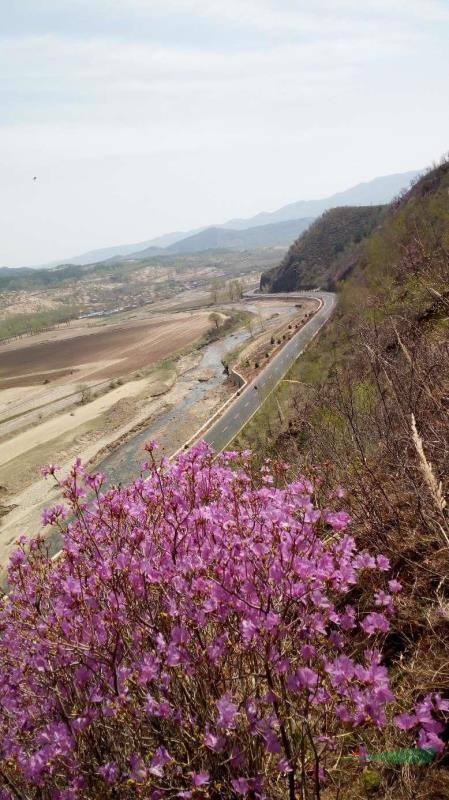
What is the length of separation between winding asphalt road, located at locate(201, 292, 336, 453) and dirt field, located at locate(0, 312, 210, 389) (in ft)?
94.9

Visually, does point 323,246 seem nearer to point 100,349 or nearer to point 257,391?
point 100,349

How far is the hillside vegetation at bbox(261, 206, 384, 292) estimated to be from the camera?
150 meters

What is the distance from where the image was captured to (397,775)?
3.26 m

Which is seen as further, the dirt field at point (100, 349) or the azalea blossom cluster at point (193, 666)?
the dirt field at point (100, 349)

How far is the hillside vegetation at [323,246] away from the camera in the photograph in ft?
491

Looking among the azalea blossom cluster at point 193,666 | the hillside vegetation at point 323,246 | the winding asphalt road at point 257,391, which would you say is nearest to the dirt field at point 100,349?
the winding asphalt road at point 257,391

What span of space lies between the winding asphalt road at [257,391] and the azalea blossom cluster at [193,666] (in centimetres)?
2972

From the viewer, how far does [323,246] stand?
160 m

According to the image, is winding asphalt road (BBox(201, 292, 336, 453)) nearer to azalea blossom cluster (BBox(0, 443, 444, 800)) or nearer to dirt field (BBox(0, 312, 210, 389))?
dirt field (BBox(0, 312, 210, 389))

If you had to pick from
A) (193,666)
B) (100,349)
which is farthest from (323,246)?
(193,666)

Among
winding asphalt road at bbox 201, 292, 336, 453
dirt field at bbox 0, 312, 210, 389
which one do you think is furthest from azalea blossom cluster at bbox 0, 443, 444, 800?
dirt field at bbox 0, 312, 210, 389

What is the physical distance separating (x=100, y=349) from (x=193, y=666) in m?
110

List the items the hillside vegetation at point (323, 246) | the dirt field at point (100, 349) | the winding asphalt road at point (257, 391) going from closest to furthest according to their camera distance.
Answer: the winding asphalt road at point (257, 391)
the dirt field at point (100, 349)
the hillside vegetation at point (323, 246)

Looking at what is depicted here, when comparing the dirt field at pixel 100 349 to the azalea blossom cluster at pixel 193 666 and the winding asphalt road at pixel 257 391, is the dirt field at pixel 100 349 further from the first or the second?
the azalea blossom cluster at pixel 193 666
